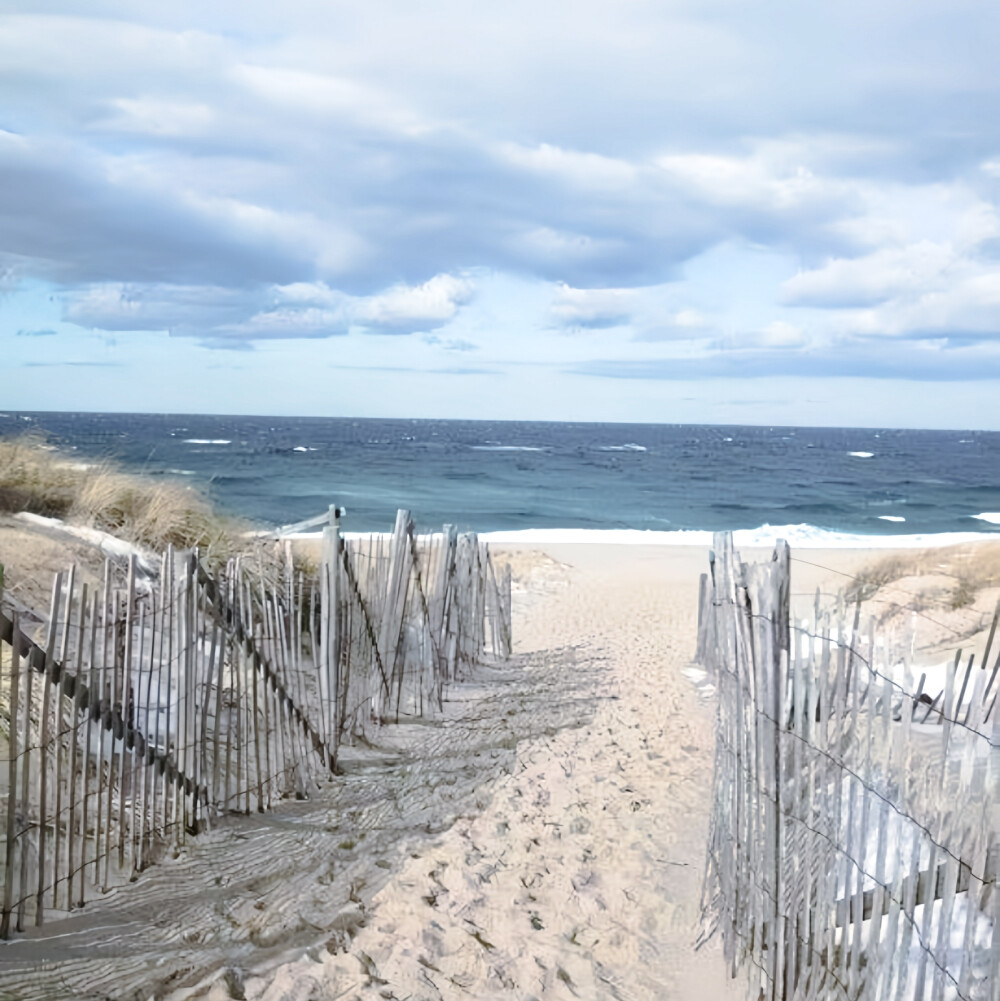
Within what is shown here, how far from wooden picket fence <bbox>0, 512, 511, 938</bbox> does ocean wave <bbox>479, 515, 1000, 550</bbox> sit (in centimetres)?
1288

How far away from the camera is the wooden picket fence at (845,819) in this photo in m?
→ 1.95

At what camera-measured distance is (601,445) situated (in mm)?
57844

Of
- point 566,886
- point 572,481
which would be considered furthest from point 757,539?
point 566,886

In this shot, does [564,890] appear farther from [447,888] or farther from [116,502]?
[116,502]

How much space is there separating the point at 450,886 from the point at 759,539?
19.6 metres

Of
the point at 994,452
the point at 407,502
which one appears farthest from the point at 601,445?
the point at 407,502

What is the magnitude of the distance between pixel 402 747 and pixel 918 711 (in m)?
2.85

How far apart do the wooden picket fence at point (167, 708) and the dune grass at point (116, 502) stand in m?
3.06

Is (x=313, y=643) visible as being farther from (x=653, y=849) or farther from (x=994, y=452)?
(x=994, y=452)

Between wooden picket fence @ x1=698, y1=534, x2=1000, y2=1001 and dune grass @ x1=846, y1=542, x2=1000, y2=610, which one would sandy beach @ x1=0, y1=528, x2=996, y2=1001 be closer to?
wooden picket fence @ x1=698, y1=534, x2=1000, y2=1001

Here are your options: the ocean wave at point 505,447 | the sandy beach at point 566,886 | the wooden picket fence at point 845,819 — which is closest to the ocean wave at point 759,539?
the sandy beach at point 566,886

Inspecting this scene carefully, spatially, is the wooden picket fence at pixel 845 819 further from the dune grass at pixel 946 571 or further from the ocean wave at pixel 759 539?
the ocean wave at pixel 759 539

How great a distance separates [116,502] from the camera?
29.7 ft

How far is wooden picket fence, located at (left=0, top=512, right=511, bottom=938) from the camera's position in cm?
290
